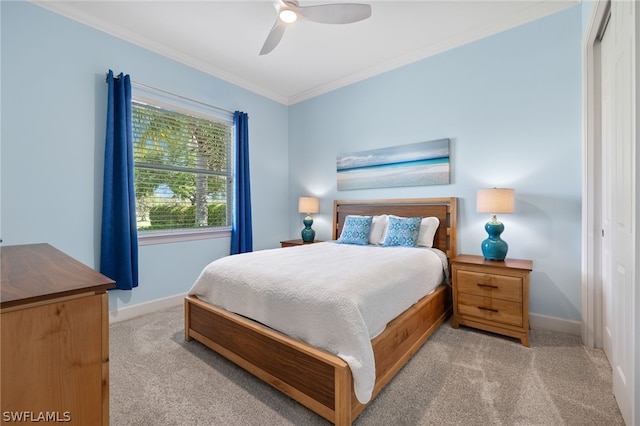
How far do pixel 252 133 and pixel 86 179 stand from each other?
81.9 inches

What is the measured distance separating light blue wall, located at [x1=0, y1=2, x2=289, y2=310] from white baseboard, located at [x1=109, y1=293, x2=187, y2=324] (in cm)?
5

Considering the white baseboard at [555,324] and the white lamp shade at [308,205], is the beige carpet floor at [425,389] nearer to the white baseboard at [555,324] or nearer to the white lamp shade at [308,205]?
the white baseboard at [555,324]

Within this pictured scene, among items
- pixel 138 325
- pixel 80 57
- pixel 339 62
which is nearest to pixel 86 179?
pixel 80 57

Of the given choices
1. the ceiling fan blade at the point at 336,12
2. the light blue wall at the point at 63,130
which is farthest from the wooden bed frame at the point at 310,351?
the ceiling fan blade at the point at 336,12

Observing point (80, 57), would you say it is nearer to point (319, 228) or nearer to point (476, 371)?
point (319, 228)

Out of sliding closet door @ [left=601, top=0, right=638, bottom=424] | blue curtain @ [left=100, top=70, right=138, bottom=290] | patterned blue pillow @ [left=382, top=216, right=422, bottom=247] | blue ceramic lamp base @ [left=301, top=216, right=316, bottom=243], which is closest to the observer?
sliding closet door @ [left=601, top=0, right=638, bottom=424]

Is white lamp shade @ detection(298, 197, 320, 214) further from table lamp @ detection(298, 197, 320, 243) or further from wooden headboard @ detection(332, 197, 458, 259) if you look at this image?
wooden headboard @ detection(332, 197, 458, 259)

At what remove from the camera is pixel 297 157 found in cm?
455

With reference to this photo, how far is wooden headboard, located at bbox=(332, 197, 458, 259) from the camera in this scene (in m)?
2.98

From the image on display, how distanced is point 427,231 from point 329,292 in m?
1.83

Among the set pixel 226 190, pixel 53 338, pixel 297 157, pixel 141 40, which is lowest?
pixel 53 338

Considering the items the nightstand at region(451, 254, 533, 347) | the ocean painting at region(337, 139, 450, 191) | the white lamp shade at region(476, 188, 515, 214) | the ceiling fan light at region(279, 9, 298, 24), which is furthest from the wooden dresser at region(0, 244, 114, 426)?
the ocean painting at region(337, 139, 450, 191)

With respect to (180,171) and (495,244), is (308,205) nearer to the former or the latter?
(180,171)

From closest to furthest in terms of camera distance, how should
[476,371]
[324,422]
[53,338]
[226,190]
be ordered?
[53,338] → [324,422] → [476,371] → [226,190]
